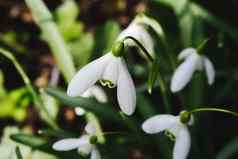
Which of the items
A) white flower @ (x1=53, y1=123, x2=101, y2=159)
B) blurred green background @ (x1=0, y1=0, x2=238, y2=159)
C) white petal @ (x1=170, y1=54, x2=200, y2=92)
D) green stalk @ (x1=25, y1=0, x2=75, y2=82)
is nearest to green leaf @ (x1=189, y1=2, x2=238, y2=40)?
blurred green background @ (x1=0, y1=0, x2=238, y2=159)

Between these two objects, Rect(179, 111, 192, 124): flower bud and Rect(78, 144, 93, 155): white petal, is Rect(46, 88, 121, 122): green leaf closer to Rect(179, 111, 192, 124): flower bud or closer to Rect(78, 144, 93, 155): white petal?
Rect(78, 144, 93, 155): white petal

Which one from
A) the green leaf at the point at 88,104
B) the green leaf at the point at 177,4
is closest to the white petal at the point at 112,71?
the green leaf at the point at 88,104

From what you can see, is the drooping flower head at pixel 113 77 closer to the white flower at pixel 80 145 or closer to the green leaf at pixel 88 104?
the white flower at pixel 80 145

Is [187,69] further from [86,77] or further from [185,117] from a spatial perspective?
[86,77]

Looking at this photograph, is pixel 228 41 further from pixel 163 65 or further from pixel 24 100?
pixel 24 100

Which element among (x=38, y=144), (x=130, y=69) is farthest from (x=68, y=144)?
(x=130, y=69)

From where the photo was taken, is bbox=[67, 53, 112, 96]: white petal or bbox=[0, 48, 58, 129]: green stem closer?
bbox=[67, 53, 112, 96]: white petal
